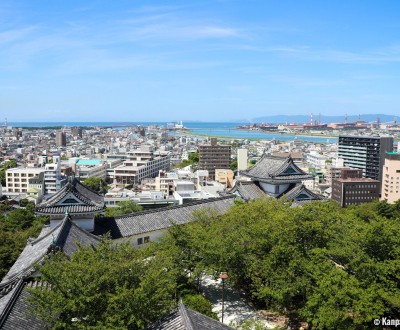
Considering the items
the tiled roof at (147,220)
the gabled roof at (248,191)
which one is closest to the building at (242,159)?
the gabled roof at (248,191)

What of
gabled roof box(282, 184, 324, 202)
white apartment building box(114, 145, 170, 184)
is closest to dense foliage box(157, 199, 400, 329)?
gabled roof box(282, 184, 324, 202)

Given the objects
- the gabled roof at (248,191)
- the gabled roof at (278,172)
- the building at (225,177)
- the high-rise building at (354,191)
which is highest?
the gabled roof at (278,172)

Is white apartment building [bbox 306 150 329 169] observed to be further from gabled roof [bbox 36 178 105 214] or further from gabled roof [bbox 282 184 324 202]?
gabled roof [bbox 36 178 105 214]

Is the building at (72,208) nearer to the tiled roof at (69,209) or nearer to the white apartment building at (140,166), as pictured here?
the tiled roof at (69,209)

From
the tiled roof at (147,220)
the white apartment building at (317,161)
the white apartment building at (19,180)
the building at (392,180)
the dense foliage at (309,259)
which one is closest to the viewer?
the dense foliage at (309,259)

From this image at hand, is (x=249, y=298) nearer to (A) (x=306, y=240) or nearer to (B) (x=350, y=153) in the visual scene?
(A) (x=306, y=240)

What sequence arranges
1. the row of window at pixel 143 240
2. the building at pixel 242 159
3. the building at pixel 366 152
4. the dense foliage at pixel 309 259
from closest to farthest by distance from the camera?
the dense foliage at pixel 309 259 → the row of window at pixel 143 240 → the building at pixel 366 152 → the building at pixel 242 159

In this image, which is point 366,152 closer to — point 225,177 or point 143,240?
point 225,177

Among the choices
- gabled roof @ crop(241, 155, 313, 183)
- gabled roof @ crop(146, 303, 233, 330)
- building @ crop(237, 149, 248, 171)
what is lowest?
building @ crop(237, 149, 248, 171)

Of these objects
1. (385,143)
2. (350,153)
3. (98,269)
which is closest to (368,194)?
(385,143)
